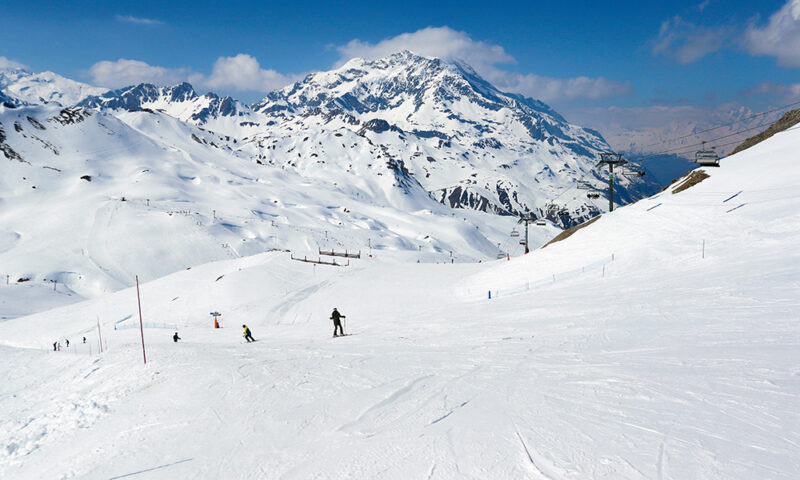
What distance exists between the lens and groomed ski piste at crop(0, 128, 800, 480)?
6.52m

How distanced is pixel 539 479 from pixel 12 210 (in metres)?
171

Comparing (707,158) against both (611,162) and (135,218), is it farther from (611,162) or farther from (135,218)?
(135,218)

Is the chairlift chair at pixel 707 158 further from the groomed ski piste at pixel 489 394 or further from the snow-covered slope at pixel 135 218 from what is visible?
the snow-covered slope at pixel 135 218

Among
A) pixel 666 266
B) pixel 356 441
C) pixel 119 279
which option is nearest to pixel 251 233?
pixel 119 279

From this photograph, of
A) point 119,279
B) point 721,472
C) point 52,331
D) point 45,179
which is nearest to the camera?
point 721,472

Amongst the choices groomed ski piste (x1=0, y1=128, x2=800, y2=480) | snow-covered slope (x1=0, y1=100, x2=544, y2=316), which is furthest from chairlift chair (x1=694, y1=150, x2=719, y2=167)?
snow-covered slope (x1=0, y1=100, x2=544, y2=316)

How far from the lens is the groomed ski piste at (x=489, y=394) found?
6.52 meters

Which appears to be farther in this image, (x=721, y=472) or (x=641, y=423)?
(x=641, y=423)

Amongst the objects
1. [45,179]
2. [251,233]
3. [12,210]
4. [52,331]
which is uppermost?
[45,179]

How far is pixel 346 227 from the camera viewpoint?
157250 mm

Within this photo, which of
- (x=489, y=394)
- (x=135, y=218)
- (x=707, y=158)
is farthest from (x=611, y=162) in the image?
(x=135, y=218)

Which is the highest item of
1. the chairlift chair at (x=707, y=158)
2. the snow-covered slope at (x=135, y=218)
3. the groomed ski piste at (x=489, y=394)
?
the snow-covered slope at (x=135, y=218)

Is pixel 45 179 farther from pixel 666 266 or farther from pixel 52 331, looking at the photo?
pixel 666 266

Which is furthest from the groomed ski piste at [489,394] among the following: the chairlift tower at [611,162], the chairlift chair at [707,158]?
the chairlift tower at [611,162]
